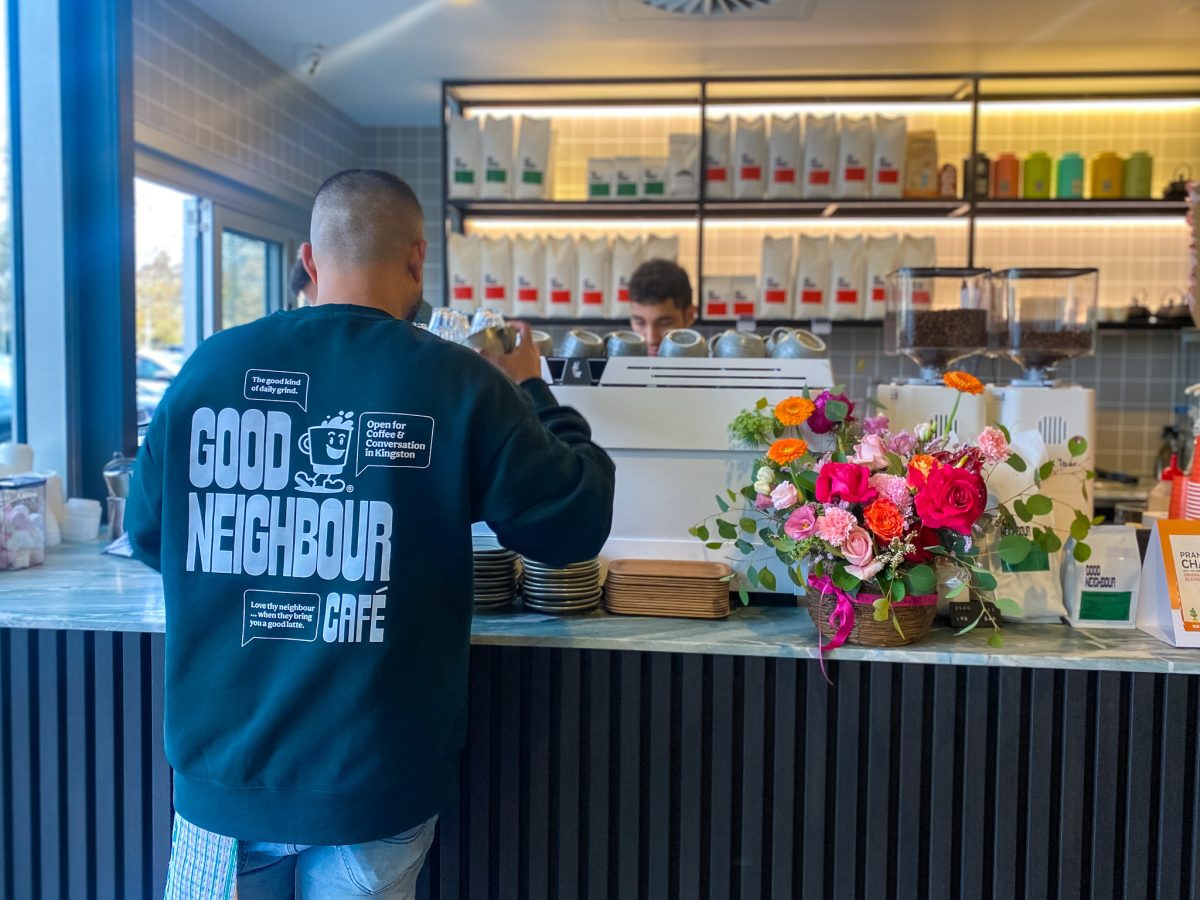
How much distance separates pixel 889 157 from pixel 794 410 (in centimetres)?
294

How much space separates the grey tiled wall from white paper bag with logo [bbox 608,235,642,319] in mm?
1542

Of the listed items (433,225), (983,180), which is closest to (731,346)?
(983,180)

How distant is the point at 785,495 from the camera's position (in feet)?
5.25

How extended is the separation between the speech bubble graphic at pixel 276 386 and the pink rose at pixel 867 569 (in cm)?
85

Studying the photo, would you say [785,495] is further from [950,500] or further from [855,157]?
[855,157]

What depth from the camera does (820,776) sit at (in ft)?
5.43

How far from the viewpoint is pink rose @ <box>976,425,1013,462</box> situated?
5.21 feet

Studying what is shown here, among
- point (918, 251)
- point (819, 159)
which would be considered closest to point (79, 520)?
point (819, 159)

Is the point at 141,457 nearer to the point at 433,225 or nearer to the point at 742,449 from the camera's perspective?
the point at 742,449

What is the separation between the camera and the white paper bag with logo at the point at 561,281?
4438mm

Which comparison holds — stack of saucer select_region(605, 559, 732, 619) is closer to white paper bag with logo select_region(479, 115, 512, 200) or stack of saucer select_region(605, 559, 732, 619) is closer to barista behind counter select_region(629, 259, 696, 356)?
barista behind counter select_region(629, 259, 696, 356)

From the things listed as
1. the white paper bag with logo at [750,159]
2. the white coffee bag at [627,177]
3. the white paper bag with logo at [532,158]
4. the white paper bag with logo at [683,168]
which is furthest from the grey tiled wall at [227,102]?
the white paper bag with logo at [750,159]

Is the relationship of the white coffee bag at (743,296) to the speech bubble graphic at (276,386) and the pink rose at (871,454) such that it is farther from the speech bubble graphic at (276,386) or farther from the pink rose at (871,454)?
the speech bubble graphic at (276,386)

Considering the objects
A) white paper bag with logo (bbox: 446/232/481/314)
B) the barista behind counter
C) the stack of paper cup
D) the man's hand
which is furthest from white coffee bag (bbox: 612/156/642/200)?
the man's hand
